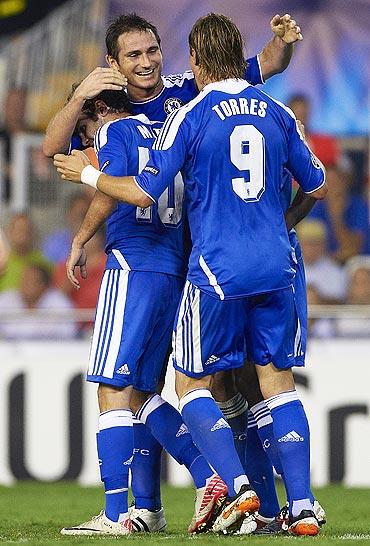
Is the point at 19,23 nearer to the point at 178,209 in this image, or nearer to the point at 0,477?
the point at 0,477

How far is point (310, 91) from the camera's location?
449 inches

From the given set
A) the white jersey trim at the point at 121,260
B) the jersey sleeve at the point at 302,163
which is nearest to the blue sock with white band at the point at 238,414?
the white jersey trim at the point at 121,260

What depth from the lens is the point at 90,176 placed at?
5320 mm

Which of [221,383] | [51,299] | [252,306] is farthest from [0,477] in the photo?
[252,306]

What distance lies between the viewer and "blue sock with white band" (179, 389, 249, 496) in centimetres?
513

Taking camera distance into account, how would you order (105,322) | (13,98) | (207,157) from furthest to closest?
(13,98)
(105,322)
(207,157)

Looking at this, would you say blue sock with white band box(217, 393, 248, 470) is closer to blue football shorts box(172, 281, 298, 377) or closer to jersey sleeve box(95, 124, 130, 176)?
blue football shorts box(172, 281, 298, 377)

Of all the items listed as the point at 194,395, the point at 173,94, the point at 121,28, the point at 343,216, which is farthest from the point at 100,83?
the point at 343,216

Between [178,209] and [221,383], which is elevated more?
[178,209]

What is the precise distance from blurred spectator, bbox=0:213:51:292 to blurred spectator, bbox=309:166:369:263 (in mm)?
2337

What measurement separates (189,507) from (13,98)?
4.85 meters

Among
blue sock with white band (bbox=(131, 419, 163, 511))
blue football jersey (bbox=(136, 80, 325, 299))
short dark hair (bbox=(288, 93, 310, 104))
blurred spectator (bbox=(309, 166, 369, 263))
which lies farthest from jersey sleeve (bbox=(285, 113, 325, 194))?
short dark hair (bbox=(288, 93, 310, 104))

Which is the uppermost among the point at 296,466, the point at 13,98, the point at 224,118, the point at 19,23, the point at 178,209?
the point at 19,23

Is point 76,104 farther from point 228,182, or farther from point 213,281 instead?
point 213,281
